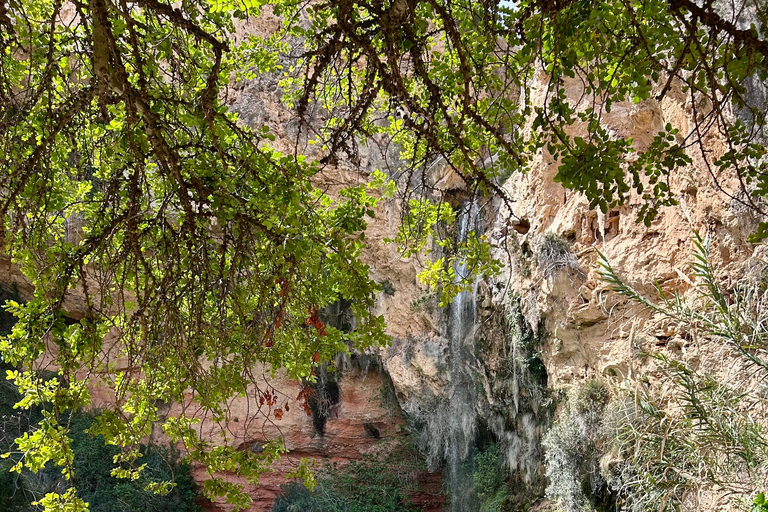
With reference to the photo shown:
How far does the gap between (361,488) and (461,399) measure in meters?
2.59

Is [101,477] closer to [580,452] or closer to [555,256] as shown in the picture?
[580,452]

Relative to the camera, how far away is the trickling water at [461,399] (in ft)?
31.1

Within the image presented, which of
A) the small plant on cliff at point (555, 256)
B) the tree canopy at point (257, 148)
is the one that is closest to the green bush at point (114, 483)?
the small plant on cliff at point (555, 256)

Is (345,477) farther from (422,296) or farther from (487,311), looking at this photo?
(487,311)

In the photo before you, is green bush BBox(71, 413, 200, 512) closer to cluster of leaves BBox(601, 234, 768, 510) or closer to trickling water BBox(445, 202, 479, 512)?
trickling water BBox(445, 202, 479, 512)

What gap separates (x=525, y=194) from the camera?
6363 mm

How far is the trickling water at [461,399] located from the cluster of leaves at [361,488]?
1.00m

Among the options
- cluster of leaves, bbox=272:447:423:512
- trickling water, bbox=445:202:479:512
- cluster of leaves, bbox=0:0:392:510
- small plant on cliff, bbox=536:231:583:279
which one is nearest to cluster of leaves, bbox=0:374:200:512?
cluster of leaves, bbox=272:447:423:512

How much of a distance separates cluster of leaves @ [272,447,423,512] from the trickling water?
1.00m

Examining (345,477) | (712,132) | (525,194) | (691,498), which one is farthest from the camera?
(345,477)

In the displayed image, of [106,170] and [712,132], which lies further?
[712,132]

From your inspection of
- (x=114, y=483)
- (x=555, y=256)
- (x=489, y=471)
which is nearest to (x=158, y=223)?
(x=555, y=256)

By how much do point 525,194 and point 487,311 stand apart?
2.57 meters

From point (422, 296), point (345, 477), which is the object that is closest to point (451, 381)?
point (422, 296)
